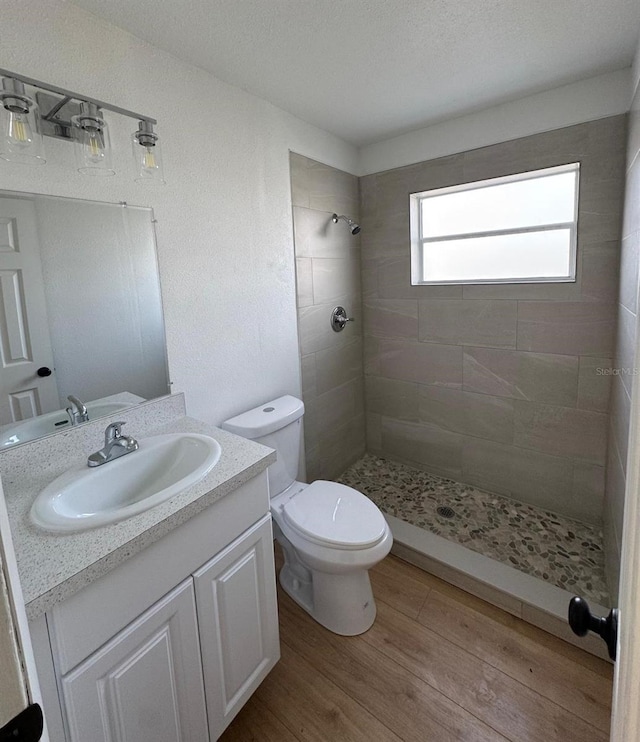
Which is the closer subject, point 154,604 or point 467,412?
point 154,604

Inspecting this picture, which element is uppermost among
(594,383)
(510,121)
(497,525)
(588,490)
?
(510,121)

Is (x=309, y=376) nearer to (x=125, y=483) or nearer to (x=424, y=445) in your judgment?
(x=424, y=445)

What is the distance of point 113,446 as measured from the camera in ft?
4.33

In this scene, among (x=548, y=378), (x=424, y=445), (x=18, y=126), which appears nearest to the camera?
(x=18, y=126)

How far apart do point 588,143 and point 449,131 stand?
72 cm

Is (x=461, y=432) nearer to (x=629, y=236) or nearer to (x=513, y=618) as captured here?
(x=513, y=618)

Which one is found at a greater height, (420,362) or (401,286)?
(401,286)

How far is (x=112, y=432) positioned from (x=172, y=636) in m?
0.66

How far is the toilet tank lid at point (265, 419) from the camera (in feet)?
5.92

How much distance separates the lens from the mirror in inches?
47.8

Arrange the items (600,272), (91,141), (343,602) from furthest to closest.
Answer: (600,272) → (343,602) → (91,141)

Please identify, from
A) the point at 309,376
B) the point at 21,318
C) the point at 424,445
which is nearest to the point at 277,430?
the point at 309,376

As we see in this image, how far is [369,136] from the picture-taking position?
2482 millimetres

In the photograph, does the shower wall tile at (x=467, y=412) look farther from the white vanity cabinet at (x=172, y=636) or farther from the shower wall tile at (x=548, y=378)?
the white vanity cabinet at (x=172, y=636)
